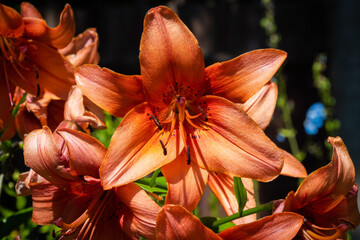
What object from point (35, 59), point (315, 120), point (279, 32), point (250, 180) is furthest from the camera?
point (279, 32)

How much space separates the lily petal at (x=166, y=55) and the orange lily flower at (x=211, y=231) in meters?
0.21

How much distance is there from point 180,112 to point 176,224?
0.23 m

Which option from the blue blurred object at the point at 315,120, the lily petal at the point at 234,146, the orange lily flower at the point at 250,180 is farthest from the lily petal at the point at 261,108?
the blue blurred object at the point at 315,120

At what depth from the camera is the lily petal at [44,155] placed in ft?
2.02

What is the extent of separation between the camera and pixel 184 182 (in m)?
0.62

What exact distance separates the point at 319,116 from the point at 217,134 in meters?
1.45

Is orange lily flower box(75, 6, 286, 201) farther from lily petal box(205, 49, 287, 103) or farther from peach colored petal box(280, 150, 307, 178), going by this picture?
peach colored petal box(280, 150, 307, 178)

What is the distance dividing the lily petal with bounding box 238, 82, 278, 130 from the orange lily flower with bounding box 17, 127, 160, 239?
0.91ft

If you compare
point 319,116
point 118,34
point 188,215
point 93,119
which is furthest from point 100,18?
point 188,215

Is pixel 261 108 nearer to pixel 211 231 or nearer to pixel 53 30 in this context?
pixel 211 231

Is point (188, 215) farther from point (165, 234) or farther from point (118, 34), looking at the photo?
point (118, 34)

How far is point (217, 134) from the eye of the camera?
702mm

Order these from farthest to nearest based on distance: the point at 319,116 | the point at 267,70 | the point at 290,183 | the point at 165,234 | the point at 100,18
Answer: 1. the point at 100,18
2. the point at 290,183
3. the point at 319,116
4. the point at 267,70
5. the point at 165,234

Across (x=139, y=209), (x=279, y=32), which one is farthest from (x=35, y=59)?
(x=279, y=32)
